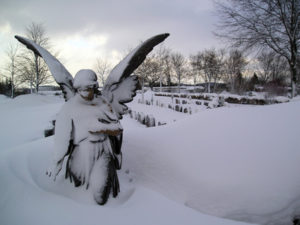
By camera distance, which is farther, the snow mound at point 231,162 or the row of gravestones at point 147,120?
the row of gravestones at point 147,120

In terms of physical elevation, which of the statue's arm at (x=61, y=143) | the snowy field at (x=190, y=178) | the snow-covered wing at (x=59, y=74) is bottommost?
the snowy field at (x=190, y=178)

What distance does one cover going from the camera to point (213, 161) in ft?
7.91

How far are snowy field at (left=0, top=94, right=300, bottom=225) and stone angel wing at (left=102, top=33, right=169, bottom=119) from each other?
2.96 feet

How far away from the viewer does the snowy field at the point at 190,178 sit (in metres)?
1.50

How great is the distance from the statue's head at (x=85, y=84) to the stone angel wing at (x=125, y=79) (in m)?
0.30

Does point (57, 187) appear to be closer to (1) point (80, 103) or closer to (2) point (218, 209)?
(1) point (80, 103)

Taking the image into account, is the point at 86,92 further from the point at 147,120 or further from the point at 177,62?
the point at 177,62

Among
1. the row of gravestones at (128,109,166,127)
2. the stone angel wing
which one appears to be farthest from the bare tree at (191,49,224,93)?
the stone angel wing

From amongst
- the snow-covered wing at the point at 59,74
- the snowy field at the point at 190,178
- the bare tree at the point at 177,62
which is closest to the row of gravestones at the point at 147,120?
the snowy field at the point at 190,178

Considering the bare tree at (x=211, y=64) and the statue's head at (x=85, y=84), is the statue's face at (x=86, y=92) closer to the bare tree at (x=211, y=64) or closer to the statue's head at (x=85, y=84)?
the statue's head at (x=85, y=84)

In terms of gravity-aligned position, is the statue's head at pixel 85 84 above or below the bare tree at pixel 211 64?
below

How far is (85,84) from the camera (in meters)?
1.62

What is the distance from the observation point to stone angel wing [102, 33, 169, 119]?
6.18ft

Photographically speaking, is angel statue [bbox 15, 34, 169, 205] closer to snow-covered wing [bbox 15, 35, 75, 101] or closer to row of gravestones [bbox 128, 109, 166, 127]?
snow-covered wing [bbox 15, 35, 75, 101]
